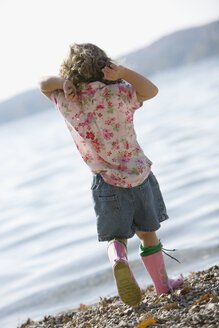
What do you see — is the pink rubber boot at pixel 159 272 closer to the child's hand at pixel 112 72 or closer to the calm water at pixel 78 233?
the child's hand at pixel 112 72

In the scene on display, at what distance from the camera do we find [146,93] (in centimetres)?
302

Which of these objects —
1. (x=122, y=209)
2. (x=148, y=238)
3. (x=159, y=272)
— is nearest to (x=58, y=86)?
(x=122, y=209)

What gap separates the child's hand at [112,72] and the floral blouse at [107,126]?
7cm

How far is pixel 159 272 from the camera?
3.18 m

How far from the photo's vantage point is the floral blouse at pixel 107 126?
2.97 m

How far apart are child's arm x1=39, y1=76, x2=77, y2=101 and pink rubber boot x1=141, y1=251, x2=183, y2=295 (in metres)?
0.98

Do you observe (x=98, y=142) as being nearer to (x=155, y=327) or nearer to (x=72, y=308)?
(x=155, y=327)

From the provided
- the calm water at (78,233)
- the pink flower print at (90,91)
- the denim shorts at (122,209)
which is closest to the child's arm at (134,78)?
the pink flower print at (90,91)

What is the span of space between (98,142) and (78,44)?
54 cm

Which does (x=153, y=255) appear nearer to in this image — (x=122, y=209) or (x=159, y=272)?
(x=159, y=272)

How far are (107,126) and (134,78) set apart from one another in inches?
11.3

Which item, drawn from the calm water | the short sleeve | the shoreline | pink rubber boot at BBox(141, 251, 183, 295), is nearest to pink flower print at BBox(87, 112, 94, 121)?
the short sleeve

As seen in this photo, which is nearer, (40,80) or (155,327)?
(155,327)

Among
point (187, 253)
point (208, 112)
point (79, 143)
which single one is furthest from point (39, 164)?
point (79, 143)
